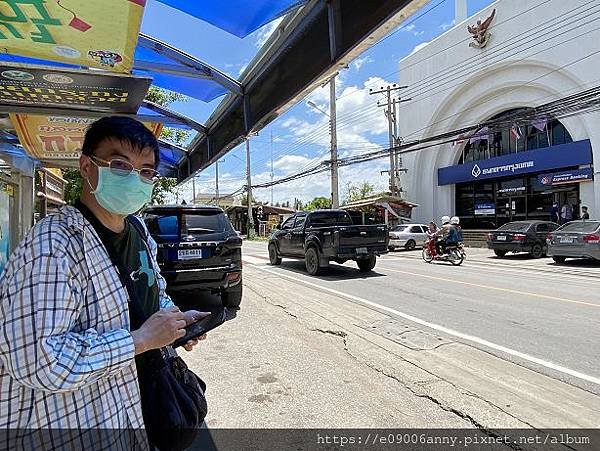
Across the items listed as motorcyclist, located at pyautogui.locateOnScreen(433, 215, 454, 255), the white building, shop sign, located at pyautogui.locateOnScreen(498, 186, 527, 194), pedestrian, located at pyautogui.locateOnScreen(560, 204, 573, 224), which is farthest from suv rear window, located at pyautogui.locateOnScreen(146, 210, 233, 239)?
shop sign, located at pyautogui.locateOnScreen(498, 186, 527, 194)

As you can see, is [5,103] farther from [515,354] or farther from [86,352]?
[515,354]

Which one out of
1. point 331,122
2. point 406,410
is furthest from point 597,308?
point 331,122

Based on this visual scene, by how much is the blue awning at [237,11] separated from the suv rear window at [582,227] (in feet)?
46.4

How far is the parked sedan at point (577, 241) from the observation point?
13.4 m

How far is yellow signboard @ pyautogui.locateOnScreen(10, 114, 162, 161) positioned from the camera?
4.14 m

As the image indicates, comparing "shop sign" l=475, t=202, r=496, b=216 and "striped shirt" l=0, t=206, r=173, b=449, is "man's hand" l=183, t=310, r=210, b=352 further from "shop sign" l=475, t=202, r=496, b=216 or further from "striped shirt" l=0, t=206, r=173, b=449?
"shop sign" l=475, t=202, r=496, b=216

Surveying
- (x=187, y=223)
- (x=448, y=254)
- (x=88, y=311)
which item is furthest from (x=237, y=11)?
(x=448, y=254)

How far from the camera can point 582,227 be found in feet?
45.8

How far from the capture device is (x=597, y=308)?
723cm

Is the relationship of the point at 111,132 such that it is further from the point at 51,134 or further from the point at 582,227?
the point at 582,227

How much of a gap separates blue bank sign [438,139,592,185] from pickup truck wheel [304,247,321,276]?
16602 millimetres

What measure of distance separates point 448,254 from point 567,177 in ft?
37.0

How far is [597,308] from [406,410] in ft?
18.6

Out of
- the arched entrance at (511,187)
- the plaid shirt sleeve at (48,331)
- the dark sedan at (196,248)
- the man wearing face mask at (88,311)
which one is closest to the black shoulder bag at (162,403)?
the man wearing face mask at (88,311)
